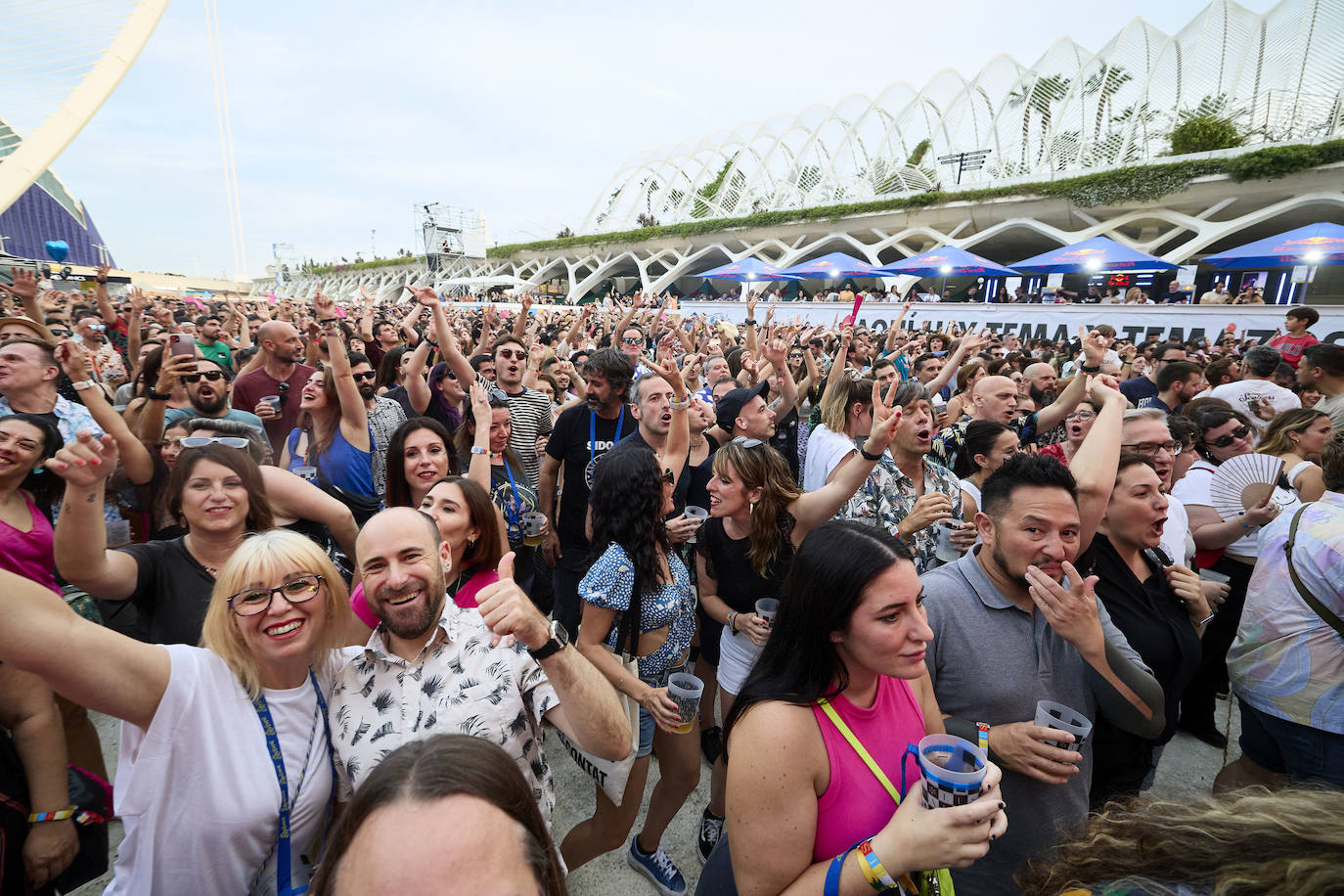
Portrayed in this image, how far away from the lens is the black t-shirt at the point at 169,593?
194 cm

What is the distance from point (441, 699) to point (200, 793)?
21.6 inches

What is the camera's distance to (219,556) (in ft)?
6.89

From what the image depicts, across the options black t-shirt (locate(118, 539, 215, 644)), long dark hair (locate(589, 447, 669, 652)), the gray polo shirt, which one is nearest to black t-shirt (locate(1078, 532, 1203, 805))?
the gray polo shirt

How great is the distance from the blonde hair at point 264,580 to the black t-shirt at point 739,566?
154 cm

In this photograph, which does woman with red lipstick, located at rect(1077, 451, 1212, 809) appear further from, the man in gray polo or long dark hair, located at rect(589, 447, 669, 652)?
long dark hair, located at rect(589, 447, 669, 652)

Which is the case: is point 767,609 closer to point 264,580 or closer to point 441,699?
point 441,699

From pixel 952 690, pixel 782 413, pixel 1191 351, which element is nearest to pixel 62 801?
pixel 952 690

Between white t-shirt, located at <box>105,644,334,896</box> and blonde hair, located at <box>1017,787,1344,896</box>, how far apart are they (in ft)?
5.79

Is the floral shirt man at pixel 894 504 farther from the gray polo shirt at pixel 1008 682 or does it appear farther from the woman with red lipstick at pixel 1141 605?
the gray polo shirt at pixel 1008 682

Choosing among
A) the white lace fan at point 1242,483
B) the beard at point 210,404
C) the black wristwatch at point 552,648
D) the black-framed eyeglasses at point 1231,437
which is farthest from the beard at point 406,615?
the black-framed eyeglasses at point 1231,437

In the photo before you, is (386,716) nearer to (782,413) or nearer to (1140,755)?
(1140,755)

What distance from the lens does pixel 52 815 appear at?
1.65m

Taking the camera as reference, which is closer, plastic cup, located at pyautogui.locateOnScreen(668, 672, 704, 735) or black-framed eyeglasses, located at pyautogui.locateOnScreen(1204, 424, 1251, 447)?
plastic cup, located at pyautogui.locateOnScreen(668, 672, 704, 735)

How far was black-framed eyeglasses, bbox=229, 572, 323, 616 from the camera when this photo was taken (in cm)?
147
